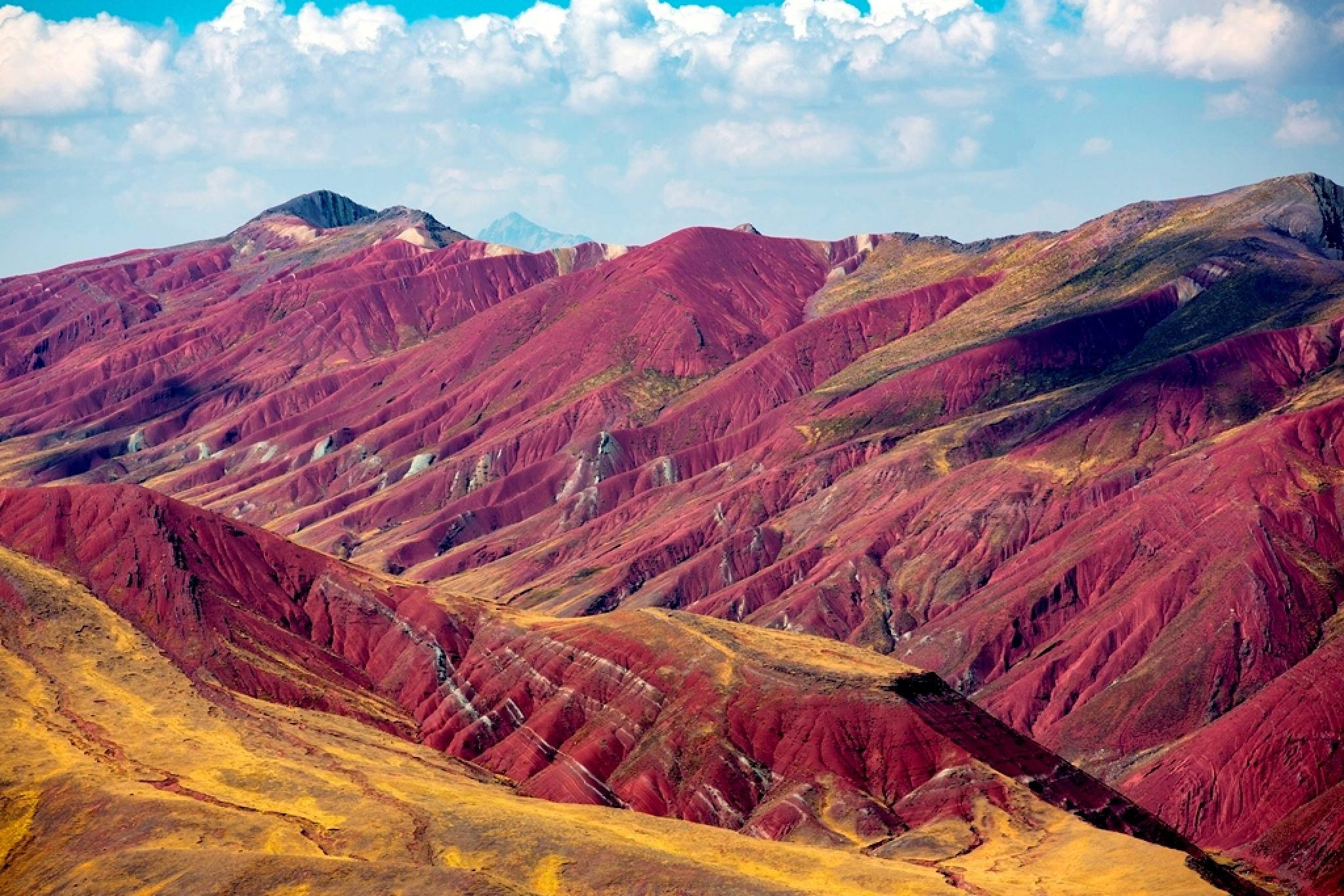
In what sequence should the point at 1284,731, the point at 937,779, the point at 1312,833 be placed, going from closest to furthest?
1. the point at 937,779
2. the point at 1312,833
3. the point at 1284,731

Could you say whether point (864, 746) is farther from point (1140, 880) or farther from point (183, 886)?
point (183, 886)

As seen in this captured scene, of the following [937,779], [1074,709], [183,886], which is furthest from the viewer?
[1074,709]

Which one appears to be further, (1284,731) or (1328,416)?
(1328,416)

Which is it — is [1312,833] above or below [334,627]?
below

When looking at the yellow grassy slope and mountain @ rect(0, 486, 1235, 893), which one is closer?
the yellow grassy slope

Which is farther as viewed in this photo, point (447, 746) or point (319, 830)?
point (447, 746)

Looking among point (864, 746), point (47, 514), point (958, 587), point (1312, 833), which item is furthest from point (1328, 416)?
point (47, 514)

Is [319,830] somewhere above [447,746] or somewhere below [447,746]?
above

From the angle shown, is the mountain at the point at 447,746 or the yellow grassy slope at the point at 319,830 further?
the mountain at the point at 447,746
